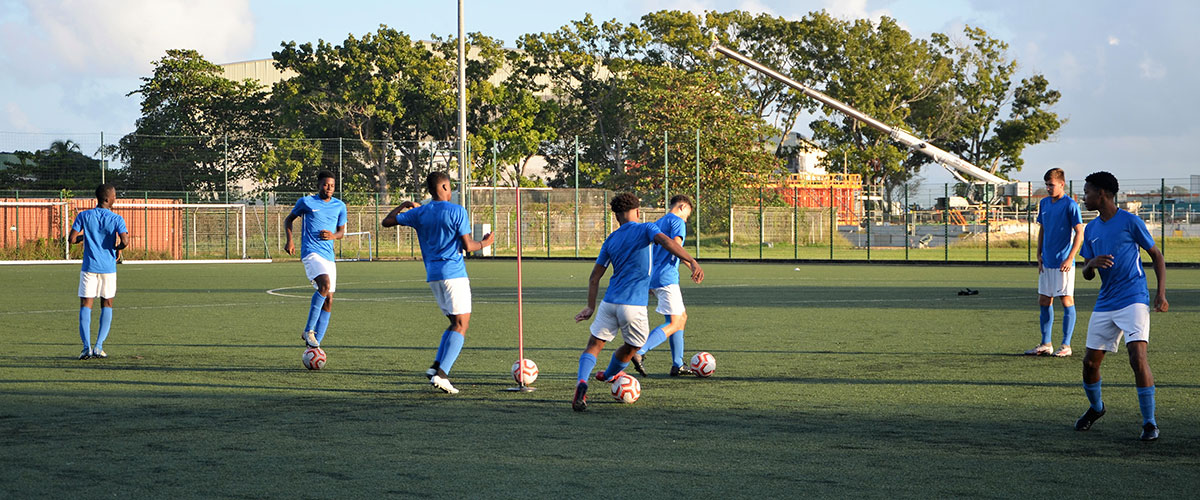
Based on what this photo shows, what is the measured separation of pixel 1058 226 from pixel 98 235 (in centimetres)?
953

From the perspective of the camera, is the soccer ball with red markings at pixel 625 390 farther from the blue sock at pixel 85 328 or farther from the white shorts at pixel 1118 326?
the blue sock at pixel 85 328

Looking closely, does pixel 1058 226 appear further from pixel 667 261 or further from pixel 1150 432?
pixel 1150 432

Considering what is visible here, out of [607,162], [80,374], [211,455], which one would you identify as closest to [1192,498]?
[211,455]

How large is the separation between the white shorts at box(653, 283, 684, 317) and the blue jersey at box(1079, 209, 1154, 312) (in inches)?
149

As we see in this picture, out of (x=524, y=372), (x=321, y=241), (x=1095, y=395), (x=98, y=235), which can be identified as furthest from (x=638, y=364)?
(x=98, y=235)

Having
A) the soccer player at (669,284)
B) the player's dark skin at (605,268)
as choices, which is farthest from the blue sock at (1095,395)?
the soccer player at (669,284)

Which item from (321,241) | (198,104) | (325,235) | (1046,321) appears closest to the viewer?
(1046,321)

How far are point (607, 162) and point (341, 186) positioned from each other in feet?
68.9

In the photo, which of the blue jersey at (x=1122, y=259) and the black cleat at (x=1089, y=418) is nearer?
the blue jersey at (x=1122, y=259)

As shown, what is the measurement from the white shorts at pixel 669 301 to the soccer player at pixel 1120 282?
12.0 feet

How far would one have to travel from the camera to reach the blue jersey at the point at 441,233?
31.1 ft

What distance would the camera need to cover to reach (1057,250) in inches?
460

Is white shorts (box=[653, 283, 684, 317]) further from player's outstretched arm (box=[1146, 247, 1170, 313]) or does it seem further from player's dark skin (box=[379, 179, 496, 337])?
player's outstretched arm (box=[1146, 247, 1170, 313])

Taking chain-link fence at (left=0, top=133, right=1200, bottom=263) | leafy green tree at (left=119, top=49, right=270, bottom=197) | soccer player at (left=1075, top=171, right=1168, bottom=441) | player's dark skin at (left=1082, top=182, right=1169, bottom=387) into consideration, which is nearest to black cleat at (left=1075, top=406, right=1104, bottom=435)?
player's dark skin at (left=1082, top=182, right=1169, bottom=387)
